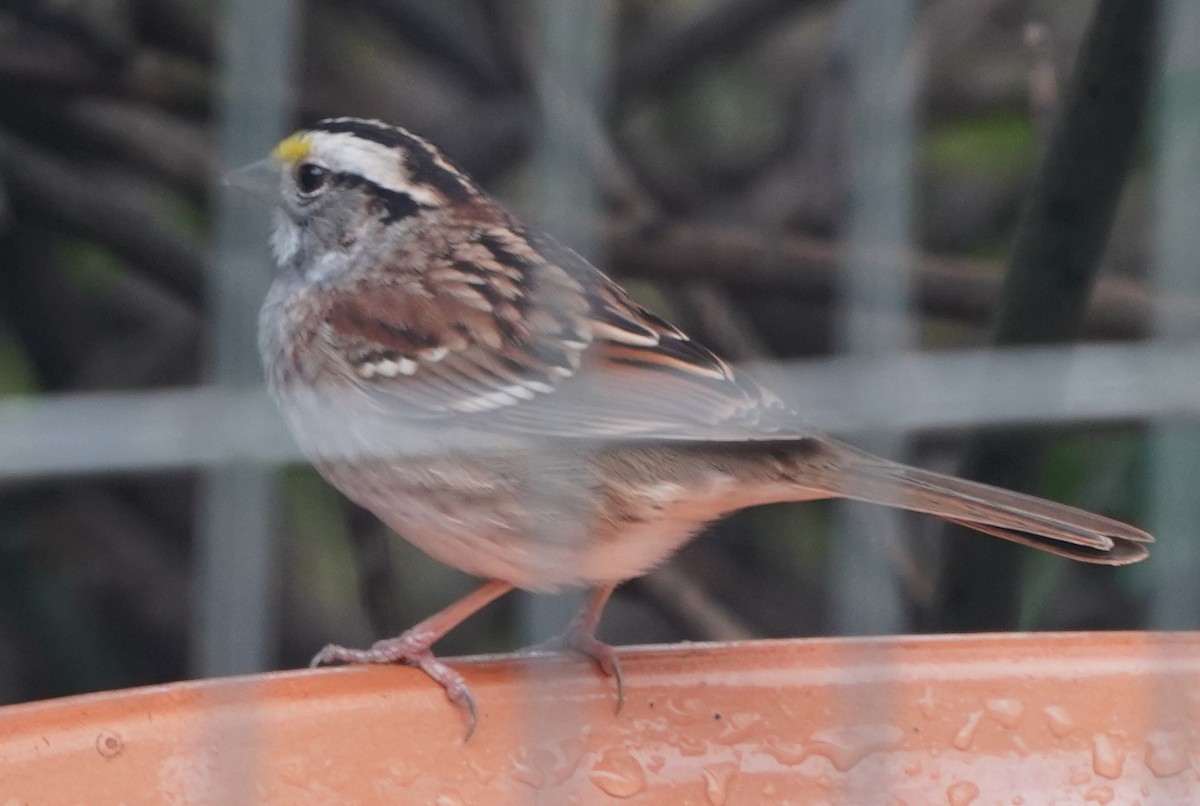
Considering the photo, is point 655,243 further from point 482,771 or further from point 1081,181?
point 482,771

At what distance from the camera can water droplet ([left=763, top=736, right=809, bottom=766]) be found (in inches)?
52.4

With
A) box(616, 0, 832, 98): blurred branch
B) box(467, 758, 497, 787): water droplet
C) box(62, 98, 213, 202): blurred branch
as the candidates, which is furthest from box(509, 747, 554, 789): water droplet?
box(616, 0, 832, 98): blurred branch

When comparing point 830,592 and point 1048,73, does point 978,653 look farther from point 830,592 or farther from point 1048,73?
point 830,592

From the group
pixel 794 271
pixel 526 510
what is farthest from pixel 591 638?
pixel 794 271

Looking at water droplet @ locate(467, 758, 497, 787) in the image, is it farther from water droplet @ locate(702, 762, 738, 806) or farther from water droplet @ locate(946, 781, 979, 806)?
water droplet @ locate(946, 781, 979, 806)

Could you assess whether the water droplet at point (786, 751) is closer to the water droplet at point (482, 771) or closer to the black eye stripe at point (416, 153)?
the water droplet at point (482, 771)

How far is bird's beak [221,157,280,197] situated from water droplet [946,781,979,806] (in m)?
0.99

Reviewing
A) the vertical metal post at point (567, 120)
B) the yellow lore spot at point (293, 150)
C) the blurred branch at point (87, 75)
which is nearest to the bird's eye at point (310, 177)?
the yellow lore spot at point (293, 150)

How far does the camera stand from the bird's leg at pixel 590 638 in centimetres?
150

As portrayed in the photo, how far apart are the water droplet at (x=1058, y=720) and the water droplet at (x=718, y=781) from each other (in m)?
0.23

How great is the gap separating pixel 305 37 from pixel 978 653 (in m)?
1.92

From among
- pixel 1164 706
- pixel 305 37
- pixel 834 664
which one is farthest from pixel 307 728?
pixel 305 37

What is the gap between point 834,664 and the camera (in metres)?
1.37

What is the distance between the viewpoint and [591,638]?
64.1 inches
